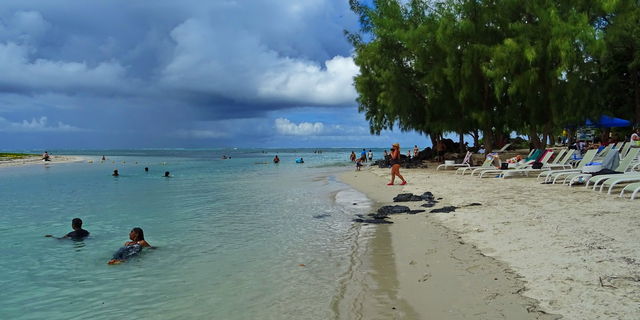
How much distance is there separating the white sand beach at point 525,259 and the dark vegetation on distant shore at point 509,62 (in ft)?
41.8

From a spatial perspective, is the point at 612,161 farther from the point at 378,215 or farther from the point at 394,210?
the point at 378,215

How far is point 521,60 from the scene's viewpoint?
21.3 metres

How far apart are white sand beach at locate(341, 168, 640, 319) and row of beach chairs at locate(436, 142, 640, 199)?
801mm

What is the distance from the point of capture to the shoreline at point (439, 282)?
4453mm

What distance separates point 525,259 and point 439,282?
1.44m

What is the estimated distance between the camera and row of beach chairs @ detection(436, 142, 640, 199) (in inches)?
437

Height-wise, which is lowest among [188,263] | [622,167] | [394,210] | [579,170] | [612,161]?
[188,263]

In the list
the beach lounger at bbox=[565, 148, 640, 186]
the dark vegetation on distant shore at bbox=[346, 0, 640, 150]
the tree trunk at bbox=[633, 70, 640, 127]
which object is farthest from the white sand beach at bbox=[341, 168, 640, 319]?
the tree trunk at bbox=[633, 70, 640, 127]

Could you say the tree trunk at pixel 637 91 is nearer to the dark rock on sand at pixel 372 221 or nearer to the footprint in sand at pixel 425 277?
the dark rock on sand at pixel 372 221

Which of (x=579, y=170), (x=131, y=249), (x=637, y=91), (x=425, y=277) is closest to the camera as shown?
(x=425, y=277)

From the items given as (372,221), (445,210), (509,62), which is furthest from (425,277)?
(509,62)

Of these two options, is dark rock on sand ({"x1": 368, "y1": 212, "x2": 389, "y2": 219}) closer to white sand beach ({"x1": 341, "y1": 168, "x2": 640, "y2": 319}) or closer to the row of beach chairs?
white sand beach ({"x1": 341, "y1": 168, "x2": 640, "y2": 319})

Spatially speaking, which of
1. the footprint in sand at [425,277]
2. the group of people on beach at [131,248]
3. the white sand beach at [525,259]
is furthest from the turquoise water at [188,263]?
the white sand beach at [525,259]

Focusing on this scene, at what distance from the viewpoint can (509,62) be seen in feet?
69.8
